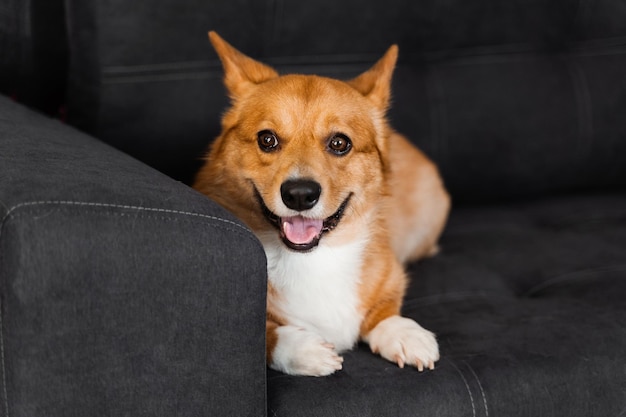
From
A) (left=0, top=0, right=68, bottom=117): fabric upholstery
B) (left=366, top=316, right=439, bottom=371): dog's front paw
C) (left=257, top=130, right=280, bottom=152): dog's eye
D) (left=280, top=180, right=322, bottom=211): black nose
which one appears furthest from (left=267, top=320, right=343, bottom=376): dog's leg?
(left=0, top=0, right=68, bottom=117): fabric upholstery

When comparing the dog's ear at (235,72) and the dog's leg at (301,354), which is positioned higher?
the dog's ear at (235,72)

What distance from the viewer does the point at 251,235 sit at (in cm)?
133

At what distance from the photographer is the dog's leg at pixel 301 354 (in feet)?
5.00

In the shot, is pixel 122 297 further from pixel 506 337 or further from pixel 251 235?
pixel 506 337

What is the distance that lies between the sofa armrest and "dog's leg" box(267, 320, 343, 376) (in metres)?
0.17

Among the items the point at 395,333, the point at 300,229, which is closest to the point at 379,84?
the point at 300,229

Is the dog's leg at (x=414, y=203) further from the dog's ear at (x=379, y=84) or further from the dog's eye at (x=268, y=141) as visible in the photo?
the dog's eye at (x=268, y=141)

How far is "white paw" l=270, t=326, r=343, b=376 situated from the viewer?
1.52m

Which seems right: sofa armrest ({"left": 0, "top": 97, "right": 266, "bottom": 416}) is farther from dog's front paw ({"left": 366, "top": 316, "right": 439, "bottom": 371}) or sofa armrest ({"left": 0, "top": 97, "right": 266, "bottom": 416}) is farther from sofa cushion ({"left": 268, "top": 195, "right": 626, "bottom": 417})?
dog's front paw ({"left": 366, "top": 316, "right": 439, "bottom": 371})

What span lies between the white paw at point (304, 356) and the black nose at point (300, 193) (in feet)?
0.91

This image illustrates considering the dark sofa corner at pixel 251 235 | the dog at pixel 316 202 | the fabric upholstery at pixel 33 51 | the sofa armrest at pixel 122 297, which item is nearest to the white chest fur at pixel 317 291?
the dog at pixel 316 202

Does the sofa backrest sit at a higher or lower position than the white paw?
higher

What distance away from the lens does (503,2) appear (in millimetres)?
2742

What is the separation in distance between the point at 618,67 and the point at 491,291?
4.18ft
